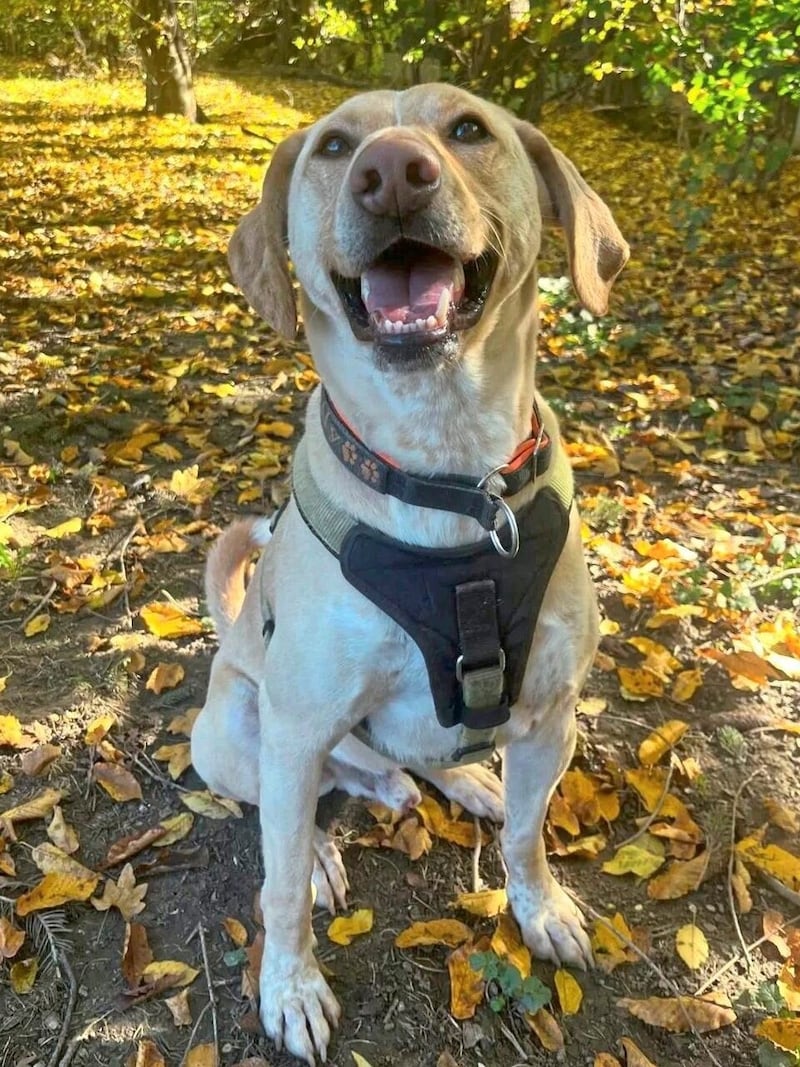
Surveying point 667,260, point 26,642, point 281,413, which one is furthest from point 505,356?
point 667,260

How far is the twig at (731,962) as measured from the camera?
2453 mm

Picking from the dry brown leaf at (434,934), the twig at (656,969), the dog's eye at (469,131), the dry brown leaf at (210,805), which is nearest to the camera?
the dog's eye at (469,131)

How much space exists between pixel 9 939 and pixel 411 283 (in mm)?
2064

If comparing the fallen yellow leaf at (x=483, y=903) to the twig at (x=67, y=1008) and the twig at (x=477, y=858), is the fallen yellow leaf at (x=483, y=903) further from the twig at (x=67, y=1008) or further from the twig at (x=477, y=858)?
the twig at (x=67, y=1008)

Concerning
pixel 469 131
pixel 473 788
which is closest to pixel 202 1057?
pixel 473 788

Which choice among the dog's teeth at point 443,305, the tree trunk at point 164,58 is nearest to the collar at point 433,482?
the dog's teeth at point 443,305

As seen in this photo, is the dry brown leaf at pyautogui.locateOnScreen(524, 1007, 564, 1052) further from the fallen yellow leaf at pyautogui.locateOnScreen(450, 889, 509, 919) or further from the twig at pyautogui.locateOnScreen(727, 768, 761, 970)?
the twig at pyautogui.locateOnScreen(727, 768, 761, 970)

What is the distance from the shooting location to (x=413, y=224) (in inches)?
72.0

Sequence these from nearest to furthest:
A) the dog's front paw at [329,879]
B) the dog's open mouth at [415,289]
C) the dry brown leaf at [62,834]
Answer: the dog's open mouth at [415,289] < the dog's front paw at [329,879] < the dry brown leaf at [62,834]

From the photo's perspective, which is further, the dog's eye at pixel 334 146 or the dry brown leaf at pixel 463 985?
the dry brown leaf at pixel 463 985

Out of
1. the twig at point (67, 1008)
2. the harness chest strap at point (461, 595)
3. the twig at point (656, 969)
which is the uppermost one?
the harness chest strap at point (461, 595)

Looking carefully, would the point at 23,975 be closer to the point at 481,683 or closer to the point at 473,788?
the point at 473,788

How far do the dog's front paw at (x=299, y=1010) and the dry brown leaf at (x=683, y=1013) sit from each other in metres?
0.80

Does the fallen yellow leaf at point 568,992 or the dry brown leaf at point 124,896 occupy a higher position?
the dry brown leaf at point 124,896
